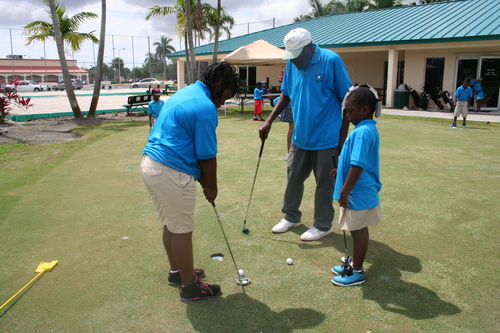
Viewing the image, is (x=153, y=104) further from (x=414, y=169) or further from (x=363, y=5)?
(x=363, y=5)

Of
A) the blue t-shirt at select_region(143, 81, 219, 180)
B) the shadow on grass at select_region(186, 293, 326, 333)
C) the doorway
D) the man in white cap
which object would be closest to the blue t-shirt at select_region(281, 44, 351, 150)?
the man in white cap

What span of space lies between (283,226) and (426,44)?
15.4 meters

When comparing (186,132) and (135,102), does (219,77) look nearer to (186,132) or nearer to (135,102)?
(186,132)

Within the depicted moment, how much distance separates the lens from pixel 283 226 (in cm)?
441

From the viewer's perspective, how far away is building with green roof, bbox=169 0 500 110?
16.5 m

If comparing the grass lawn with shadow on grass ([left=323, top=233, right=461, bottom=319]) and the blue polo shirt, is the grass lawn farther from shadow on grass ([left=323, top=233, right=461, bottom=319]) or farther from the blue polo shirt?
the blue polo shirt

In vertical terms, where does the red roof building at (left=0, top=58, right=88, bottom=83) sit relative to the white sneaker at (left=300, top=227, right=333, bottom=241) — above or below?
above

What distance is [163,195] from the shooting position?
2.77 m

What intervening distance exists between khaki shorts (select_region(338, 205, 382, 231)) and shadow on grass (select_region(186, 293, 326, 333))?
0.70m

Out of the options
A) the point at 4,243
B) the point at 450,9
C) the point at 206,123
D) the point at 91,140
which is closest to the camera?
the point at 206,123

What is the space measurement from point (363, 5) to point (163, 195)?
38.8 m

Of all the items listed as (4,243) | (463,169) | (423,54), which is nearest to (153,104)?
(4,243)

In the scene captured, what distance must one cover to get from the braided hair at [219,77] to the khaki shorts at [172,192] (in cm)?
64

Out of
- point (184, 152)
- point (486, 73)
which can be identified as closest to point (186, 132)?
point (184, 152)
